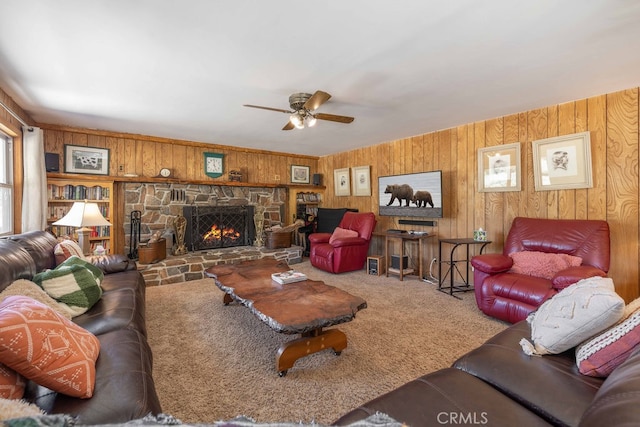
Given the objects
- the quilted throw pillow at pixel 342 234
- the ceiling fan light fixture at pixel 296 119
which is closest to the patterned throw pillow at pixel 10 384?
the ceiling fan light fixture at pixel 296 119

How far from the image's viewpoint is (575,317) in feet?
4.10

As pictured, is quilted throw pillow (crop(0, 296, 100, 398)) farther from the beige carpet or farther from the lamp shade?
the lamp shade

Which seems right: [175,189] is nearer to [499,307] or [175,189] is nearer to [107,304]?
[107,304]

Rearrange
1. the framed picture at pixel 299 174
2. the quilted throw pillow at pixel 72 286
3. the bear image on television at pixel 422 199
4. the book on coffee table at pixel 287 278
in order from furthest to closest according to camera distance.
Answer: the framed picture at pixel 299 174, the bear image on television at pixel 422 199, the book on coffee table at pixel 287 278, the quilted throw pillow at pixel 72 286

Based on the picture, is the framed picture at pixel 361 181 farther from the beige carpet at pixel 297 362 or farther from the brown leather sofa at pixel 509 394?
the brown leather sofa at pixel 509 394

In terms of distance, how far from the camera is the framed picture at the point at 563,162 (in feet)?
9.82

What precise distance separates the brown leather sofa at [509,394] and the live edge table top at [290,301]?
809 mm

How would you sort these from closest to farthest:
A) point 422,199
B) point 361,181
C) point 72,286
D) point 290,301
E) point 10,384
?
point 10,384 → point 72,286 → point 290,301 → point 422,199 → point 361,181

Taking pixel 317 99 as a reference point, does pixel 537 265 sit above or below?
below

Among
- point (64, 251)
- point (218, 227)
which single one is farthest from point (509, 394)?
point (218, 227)

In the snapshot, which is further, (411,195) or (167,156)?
(167,156)

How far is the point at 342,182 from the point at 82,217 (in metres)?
4.34

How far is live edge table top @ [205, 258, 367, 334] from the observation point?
1.85 m

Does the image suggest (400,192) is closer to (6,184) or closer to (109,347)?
(109,347)
